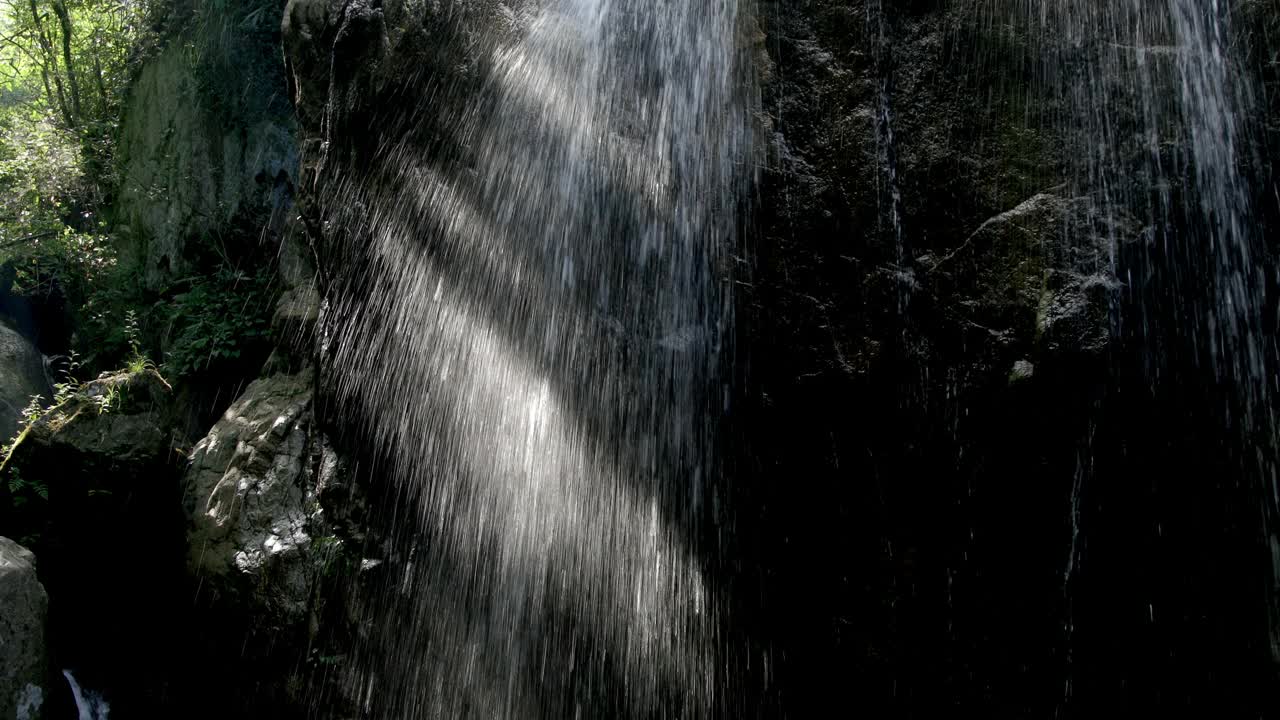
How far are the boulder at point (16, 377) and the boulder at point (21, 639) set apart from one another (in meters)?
2.24

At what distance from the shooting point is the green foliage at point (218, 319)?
622 centimetres

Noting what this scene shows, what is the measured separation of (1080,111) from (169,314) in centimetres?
693

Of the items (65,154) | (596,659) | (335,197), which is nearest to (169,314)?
(65,154)

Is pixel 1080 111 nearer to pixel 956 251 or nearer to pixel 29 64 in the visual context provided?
pixel 956 251

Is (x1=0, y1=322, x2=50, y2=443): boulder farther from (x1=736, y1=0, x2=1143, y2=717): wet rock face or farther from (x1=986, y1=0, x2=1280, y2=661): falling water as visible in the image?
(x1=986, y1=0, x2=1280, y2=661): falling water

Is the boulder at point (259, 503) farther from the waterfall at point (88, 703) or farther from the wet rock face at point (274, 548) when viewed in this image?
the waterfall at point (88, 703)

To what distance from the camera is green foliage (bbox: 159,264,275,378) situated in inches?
245

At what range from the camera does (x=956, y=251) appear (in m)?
3.63

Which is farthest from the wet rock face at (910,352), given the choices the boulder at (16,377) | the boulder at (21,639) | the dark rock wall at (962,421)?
the boulder at (16,377)

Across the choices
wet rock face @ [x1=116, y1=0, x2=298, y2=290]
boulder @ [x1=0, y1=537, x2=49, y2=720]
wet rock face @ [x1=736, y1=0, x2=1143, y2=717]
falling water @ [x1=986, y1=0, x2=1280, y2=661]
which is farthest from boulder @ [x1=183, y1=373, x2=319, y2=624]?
falling water @ [x1=986, y1=0, x2=1280, y2=661]

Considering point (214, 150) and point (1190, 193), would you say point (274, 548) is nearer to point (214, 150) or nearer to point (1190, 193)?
point (214, 150)

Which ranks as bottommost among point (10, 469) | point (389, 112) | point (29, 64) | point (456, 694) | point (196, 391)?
point (456, 694)

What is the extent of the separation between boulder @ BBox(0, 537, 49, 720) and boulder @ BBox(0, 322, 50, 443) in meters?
2.24

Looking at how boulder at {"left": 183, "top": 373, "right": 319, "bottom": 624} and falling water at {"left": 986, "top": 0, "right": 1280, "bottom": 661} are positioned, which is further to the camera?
boulder at {"left": 183, "top": 373, "right": 319, "bottom": 624}
